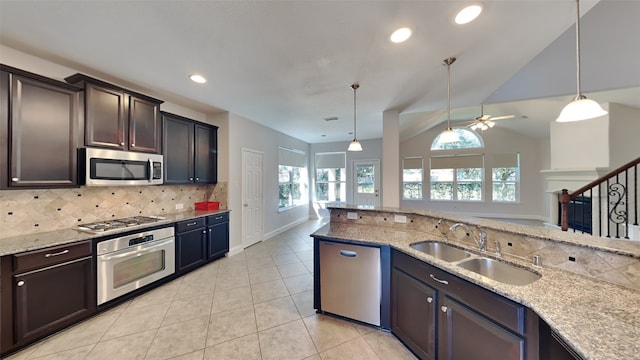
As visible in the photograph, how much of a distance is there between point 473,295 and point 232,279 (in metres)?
3.01

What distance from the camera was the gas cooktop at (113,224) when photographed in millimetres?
2451

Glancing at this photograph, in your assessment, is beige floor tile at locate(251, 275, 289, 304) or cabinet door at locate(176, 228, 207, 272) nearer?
beige floor tile at locate(251, 275, 289, 304)

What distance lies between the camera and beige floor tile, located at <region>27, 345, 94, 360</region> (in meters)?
1.83

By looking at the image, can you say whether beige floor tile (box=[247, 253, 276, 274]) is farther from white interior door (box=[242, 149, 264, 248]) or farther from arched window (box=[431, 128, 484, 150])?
arched window (box=[431, 128, 484, 150])

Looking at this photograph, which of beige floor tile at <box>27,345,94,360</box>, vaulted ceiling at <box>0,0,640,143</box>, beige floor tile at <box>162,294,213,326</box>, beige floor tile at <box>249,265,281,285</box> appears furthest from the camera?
beige floor tile at <box>249,265,281,285</box>

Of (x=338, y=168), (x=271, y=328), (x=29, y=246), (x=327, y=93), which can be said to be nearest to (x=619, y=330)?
(x=271, y=328)

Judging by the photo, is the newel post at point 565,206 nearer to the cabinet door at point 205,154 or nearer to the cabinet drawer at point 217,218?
the cabinet drawer at point 217,218

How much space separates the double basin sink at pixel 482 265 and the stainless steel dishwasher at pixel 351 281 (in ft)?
1.49

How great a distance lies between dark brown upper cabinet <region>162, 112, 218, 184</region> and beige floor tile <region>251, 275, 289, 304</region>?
6.72 ft

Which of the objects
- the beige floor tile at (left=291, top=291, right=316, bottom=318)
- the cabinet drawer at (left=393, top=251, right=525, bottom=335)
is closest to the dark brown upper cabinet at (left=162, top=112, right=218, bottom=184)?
the beige floor tile at (left=291, top=291, right=316, bottom=318)

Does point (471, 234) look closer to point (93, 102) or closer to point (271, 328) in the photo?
point (271, 328)

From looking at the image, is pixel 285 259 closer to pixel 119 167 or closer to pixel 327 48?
pixel 119 167

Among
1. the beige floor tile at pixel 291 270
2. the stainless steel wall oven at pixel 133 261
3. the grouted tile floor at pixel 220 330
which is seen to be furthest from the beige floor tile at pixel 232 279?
the stainless steel wall oven at pixel 133 261

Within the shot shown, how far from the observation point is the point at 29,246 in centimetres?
192
